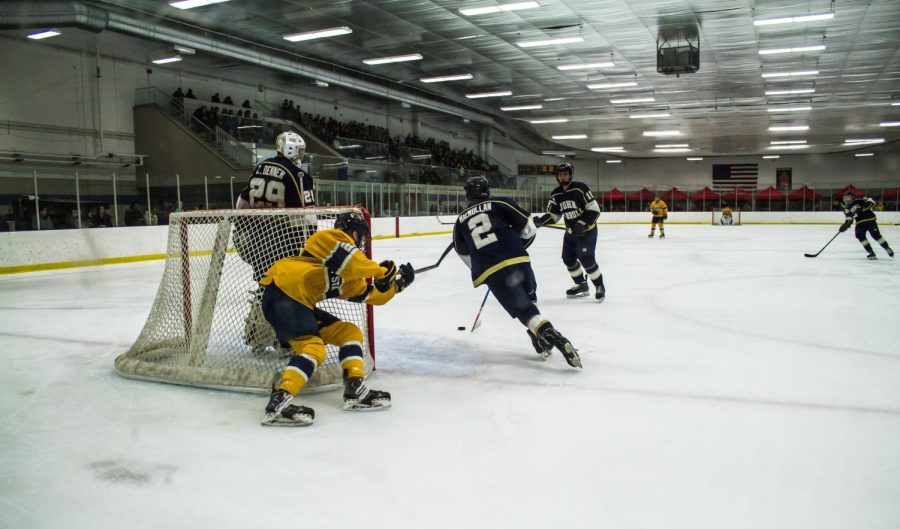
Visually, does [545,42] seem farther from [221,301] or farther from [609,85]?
[221,301]

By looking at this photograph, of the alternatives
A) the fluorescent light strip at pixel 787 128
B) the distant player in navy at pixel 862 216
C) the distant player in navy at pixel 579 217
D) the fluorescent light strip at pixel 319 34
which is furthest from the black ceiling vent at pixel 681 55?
the fluorescent light strip at pixel 787 128

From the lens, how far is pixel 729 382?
10.5ft

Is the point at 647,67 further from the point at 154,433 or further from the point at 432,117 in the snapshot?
the point at 154,433

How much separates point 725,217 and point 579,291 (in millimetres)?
19071

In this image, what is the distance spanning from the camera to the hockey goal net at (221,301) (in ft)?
11.2

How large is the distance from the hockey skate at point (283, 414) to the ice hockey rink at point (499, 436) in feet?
0.13

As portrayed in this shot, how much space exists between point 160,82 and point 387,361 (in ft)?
50.4

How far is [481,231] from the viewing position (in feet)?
12.0

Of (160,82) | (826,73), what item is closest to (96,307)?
(160,82)

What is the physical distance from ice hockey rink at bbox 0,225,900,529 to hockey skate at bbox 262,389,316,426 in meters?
0.04

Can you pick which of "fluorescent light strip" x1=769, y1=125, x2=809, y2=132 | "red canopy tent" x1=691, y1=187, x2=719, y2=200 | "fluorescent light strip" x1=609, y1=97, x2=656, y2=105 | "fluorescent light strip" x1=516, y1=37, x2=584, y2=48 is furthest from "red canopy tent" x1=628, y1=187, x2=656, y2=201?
"fluorescent light strip" x1=516, y1=37, x2=584, y2=48

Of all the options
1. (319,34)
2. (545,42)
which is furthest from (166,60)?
(545,42)

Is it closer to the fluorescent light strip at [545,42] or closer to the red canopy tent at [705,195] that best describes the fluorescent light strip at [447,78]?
the fluorescent light strip at [545,42]

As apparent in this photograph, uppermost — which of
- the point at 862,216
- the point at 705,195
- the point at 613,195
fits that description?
the point at 613,195
